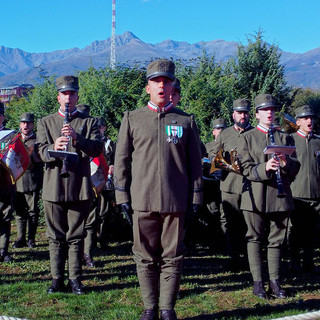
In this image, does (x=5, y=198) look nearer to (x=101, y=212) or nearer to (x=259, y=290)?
(x=101, y=212)

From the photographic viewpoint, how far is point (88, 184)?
5559 mm

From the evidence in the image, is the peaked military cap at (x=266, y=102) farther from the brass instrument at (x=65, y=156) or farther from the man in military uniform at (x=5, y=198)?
the man in military uniform at (x=5, y=198)

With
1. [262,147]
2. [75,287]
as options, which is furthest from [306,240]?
[75,287]

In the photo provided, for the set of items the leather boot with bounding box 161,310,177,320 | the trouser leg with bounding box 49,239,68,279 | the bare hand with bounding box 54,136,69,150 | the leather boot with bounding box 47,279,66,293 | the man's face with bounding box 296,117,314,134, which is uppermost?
the man's face with bounding box 296,117,314,134

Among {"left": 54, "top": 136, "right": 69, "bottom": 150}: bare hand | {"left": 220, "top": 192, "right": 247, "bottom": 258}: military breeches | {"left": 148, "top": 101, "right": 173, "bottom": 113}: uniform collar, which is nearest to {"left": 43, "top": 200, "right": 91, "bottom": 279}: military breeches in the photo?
{"left": 54, "top": 136, "right": 69, "bottom": 150}: bare hand

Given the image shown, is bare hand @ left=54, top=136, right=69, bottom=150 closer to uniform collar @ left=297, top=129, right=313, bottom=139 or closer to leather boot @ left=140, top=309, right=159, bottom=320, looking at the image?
leather boot @ left=140, top=309, right=159, bottom=320

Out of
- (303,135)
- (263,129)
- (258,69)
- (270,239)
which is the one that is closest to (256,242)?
(270,239)

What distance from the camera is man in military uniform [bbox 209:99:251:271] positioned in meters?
7.02

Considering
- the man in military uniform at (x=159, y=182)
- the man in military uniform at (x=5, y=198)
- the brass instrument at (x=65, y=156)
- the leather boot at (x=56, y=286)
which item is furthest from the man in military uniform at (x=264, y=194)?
the man in military uniform at (x=5, y=198)

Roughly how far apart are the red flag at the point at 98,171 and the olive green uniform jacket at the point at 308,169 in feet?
9.11

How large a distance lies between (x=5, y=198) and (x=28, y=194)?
2.02 metres

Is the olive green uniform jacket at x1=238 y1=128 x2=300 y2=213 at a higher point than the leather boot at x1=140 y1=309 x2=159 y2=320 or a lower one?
higher

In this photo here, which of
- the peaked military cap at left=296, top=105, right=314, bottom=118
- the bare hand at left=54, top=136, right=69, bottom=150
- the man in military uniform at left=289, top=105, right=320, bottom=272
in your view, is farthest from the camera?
the man in military uniform at left=289, top=105, right=320, bottom=272

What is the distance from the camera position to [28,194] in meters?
8.89
